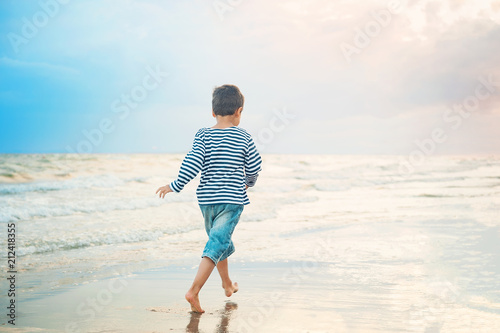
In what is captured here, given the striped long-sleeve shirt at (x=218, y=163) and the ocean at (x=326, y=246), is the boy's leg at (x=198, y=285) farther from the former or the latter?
the ocean at (x=326, y=246)

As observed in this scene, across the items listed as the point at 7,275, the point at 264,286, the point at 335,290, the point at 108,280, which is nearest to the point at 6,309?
the point at 108,280

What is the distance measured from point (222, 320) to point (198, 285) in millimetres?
353

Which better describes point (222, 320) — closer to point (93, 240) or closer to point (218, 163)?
point (218, 163)

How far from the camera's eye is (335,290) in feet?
13.5

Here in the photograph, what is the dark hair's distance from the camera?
3.77 metres

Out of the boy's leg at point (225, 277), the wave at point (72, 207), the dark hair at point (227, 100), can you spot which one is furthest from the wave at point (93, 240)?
the dark hair at point (227, 100)

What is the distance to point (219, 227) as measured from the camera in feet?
12.0

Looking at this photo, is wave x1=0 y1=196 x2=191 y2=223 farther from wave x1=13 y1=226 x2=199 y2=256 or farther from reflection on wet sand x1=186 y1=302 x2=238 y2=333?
reflection on wet sand x1=186 y1=302 x2=238 y2=333

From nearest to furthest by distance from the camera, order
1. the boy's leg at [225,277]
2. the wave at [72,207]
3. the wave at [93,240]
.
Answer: the boy's leg at [225,277] → the wave at [93,240] → the wave at [72,207]

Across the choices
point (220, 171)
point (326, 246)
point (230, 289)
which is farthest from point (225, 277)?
point (326, 246)

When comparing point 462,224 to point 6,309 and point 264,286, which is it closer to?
point 264,286

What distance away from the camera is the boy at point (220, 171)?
11.9 feet

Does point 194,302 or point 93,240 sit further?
point 93,240

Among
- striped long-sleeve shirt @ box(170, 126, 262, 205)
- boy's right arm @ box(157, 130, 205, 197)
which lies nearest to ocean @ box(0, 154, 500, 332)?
striped long-sleeve shirt @ box(170, 126, 262, 205)
